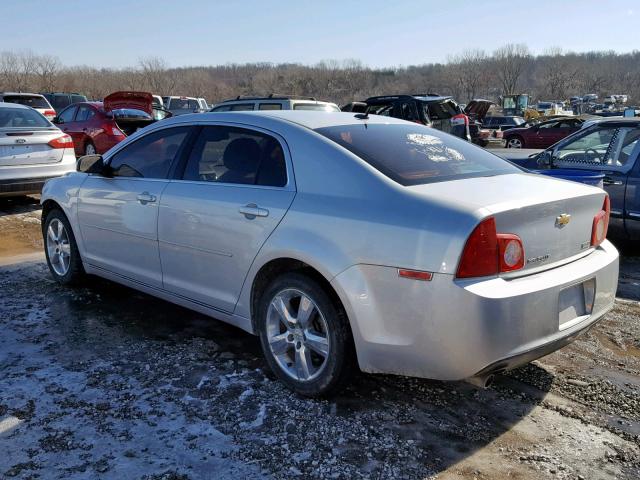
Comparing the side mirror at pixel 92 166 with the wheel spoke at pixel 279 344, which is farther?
the side mirror at pixel 92 166

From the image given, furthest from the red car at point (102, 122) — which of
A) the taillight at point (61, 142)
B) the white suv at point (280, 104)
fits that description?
the taillight at point (61, 142)

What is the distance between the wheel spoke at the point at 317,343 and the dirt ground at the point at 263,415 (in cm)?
29

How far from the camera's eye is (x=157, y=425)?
306cm

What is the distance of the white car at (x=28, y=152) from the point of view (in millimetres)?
8547

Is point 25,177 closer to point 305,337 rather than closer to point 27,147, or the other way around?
point 27,147

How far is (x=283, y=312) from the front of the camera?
11.2 ft

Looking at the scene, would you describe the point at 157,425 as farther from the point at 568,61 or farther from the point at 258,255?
the point at 568,61

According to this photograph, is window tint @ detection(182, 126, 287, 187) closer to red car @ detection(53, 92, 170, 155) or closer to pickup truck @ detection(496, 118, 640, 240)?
pickup truck @ detection(496, 118, 640, 240)

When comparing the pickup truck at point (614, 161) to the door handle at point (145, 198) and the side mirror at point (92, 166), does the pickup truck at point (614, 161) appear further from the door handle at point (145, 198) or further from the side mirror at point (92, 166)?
the side mirror at point (92, 166)

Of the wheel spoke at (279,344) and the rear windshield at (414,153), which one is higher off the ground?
the rear windshield at (414,153)

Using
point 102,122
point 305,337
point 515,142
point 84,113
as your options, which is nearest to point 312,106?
point 102,122

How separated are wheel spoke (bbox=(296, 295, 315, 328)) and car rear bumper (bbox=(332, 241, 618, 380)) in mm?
272

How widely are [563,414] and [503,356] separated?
0.77 m

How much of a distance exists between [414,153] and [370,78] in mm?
115746
